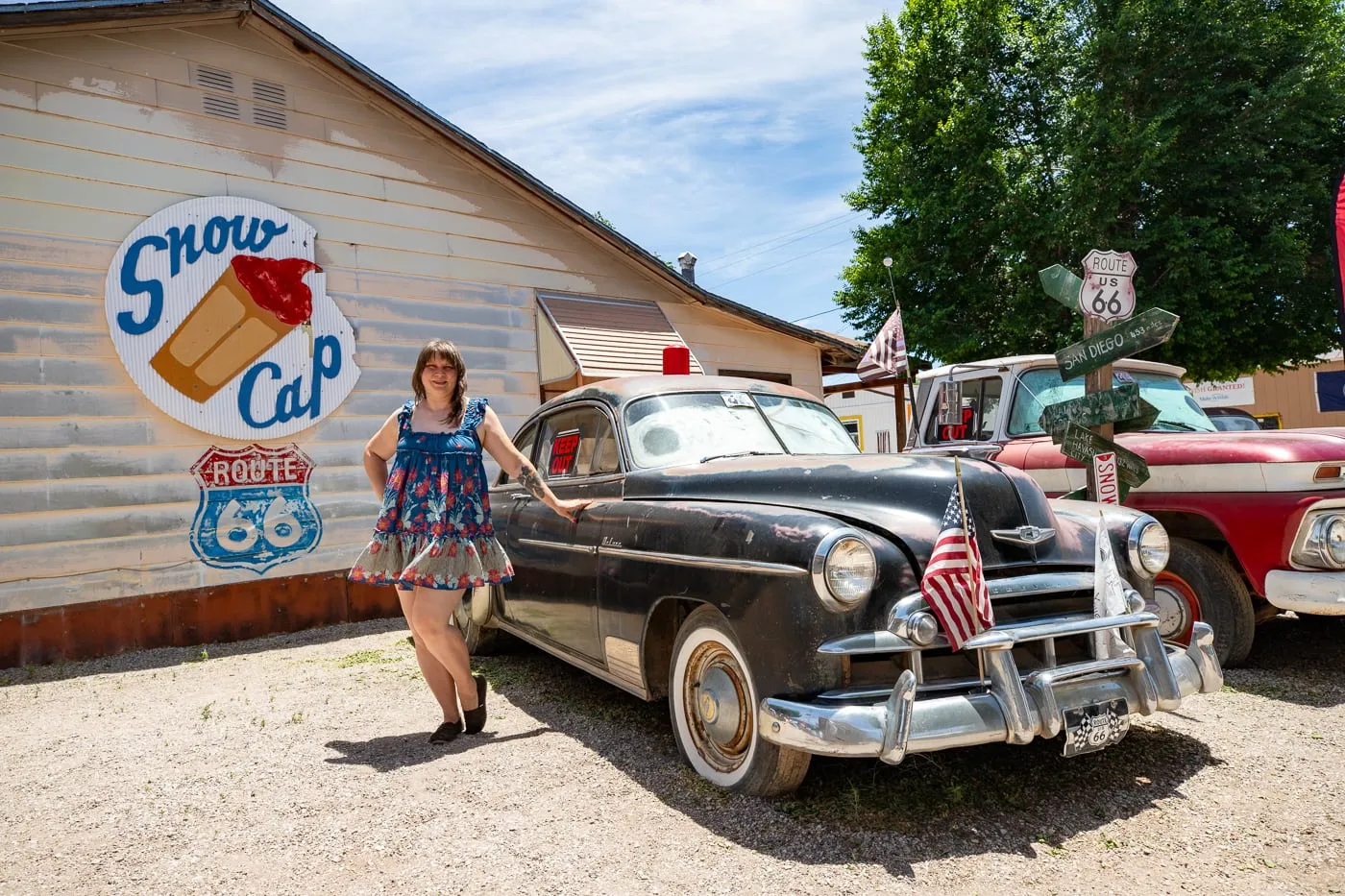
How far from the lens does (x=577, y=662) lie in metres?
4.36

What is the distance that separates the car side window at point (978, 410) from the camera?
21.6ft

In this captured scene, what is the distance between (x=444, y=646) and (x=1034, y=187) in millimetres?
14175

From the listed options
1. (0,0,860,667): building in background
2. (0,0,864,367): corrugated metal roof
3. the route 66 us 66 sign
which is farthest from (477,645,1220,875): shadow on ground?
(0,0,864,367): corrugated metal roof

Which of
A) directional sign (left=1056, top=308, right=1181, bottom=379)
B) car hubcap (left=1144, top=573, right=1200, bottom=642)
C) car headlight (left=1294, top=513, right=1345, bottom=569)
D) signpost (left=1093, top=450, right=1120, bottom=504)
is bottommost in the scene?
car hubcap (left=1144, top=573, right=1200, bottom=642)

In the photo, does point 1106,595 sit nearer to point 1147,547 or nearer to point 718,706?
point 1147,547

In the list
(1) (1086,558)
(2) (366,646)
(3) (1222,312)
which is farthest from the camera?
(3) (1222,312)

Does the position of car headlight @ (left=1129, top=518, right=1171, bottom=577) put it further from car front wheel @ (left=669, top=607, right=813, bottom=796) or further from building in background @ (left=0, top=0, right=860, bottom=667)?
building in background @ (left=0, top=0, right=860, bottom=667)

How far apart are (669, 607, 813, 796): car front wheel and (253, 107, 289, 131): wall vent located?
6649 millimetres

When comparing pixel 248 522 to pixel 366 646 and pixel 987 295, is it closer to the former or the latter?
pixel 366 646

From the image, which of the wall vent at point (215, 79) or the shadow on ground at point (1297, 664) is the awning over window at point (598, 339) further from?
the shadow on ground at point (1297, 664)

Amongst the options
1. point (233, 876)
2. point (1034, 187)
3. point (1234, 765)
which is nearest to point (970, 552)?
point (1234, 765)

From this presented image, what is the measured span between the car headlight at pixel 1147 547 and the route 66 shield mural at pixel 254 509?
6.44 metres

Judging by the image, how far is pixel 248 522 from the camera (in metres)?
7.25

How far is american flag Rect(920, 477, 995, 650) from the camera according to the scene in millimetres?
2875
